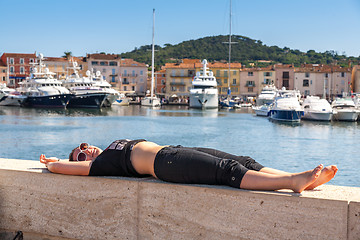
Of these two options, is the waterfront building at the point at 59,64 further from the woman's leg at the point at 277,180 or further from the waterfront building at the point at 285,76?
the woman's leg at the point at 277,180

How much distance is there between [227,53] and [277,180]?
6165 inches

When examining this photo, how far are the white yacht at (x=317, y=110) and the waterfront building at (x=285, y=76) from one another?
49.5 metres

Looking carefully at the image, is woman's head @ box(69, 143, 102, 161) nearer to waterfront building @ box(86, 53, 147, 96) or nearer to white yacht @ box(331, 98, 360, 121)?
white yacht @ box(331, 98, 360, 121)

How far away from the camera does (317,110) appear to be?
1737 inches

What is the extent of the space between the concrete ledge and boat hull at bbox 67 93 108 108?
63.8 meters

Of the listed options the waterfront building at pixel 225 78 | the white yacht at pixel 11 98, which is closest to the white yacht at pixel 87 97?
the white yacht at pixel 11 98

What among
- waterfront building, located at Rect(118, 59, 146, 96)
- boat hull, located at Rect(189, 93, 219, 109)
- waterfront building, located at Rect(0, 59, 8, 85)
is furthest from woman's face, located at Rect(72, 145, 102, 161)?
waterfront building, located at Rect(0, 59, 8, 85)

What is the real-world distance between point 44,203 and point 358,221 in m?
2.26

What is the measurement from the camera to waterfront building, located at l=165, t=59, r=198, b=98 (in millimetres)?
96688

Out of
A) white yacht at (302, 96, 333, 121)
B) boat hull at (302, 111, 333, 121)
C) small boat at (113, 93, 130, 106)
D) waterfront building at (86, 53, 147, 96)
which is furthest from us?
waterfront building at (86, 53, 147, 96)

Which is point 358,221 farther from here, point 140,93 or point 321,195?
point 140,93

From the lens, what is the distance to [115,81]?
3883 inches

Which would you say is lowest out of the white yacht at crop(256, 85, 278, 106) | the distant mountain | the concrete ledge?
the concrete ledge

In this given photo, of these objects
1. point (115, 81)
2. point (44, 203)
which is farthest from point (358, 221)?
point (115, 81)
